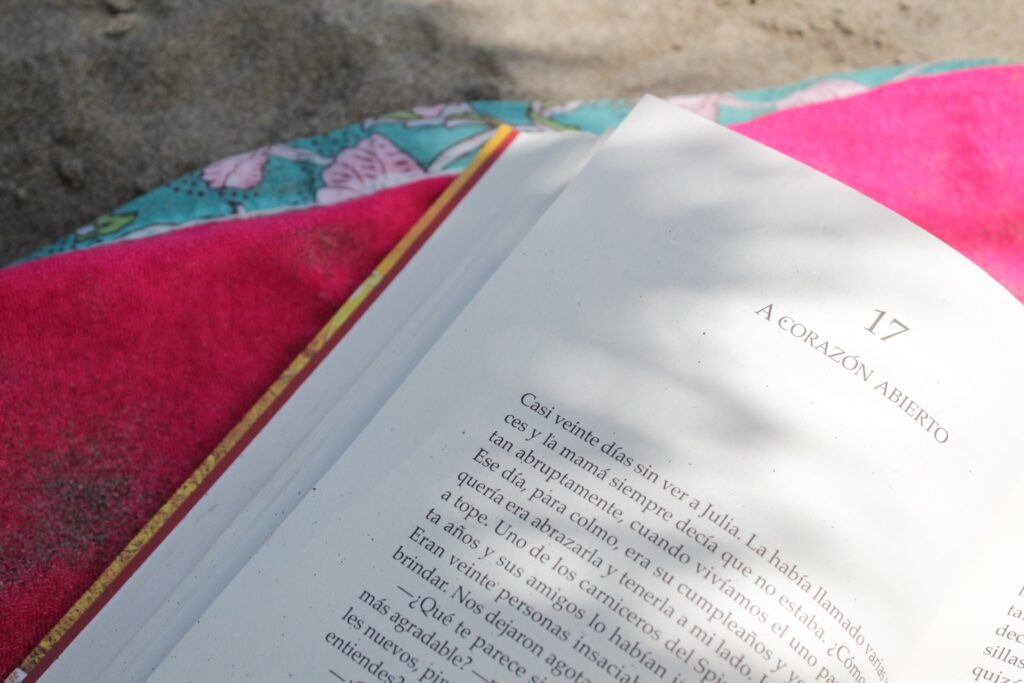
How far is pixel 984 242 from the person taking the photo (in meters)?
0.64

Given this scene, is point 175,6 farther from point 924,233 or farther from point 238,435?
point 924,233

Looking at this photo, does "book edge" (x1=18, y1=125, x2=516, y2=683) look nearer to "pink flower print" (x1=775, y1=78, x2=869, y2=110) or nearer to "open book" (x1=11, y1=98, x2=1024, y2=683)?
"open book" (x1=11, y1=98, x2=1024, y2=683)

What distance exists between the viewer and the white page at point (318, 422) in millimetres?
480

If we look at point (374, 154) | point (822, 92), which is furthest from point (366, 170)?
point (822, 92)

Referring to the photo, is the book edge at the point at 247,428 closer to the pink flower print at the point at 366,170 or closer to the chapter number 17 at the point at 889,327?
the pink flower print at the point at 366,170

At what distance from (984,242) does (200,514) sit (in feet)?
1.72

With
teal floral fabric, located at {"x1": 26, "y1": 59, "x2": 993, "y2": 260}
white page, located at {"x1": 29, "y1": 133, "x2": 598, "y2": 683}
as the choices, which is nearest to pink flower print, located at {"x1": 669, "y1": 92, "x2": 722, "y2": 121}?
teal floral fabric, located at {"x1": 26, "y1": 59, "x2": 993, "y2": 260}

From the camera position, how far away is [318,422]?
1.75 ft

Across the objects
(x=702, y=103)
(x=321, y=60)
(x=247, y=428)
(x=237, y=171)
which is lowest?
(x=247, y=428)

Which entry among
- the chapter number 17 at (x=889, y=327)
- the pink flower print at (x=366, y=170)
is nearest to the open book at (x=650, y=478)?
the chapter number 17 at (x=889, y=327)

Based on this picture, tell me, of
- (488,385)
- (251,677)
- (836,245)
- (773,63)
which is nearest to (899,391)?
(836,245)

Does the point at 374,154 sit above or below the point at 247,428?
above

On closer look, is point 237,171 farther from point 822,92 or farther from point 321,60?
point 822,92

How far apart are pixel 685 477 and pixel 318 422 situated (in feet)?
0.68
